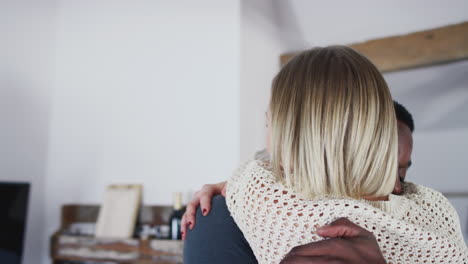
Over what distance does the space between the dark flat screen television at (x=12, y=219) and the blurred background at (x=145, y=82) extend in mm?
396

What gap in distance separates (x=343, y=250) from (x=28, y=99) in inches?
79.2

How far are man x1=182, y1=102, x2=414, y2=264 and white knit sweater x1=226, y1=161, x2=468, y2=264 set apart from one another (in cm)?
3

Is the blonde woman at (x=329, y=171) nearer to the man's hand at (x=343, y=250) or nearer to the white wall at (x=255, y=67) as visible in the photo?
the man's hand at (x=343, y=250)

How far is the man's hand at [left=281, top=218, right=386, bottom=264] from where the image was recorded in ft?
1.52

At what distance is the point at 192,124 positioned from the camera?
197 cm

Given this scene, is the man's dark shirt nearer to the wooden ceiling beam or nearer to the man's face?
the man's face

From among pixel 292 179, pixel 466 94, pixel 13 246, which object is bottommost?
pixel 13 246

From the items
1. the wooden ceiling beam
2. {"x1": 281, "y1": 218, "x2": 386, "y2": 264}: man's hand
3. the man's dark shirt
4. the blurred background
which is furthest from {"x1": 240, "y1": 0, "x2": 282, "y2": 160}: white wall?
{"x1": 281, "y1": 218, "x2": 386, "y2": 264}: man's hand

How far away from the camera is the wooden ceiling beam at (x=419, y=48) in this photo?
2.03 meters

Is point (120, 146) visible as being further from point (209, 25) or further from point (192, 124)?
point (209, 25)

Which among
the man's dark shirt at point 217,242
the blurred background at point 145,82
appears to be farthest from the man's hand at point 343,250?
the blurred background at point 145,82

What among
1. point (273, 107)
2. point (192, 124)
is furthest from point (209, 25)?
point (273, 107)

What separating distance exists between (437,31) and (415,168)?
Answer: 2654mm

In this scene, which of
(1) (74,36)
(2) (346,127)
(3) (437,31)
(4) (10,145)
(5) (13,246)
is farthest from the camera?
(1) (74,36)
